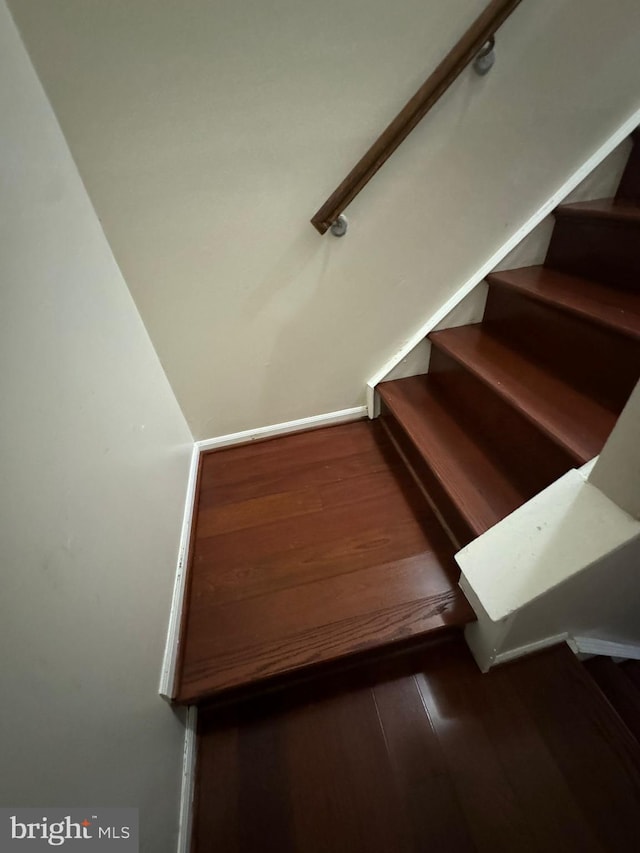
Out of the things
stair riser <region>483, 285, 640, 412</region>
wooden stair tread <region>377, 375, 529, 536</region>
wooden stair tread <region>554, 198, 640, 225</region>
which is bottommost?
wooden stair tread <region>377, 375, 529, 536</region>

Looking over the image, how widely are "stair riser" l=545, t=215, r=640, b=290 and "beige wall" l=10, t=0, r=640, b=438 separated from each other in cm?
18

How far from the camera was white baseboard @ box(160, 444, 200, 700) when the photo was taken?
0.83 metres

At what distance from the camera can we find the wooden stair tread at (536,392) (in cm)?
87

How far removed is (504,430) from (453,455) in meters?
0.18

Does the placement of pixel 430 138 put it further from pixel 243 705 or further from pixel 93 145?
pixel 243 705

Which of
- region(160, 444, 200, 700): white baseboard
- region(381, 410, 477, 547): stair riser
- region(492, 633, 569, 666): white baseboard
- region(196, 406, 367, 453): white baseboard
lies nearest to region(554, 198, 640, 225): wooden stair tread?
region(381, 410, 477, 547): stair riser

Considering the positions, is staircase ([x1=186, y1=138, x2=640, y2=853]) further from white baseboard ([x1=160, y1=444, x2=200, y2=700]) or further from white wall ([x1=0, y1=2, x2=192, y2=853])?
white wall ([x1=0, y1=2, x2=192, y2=853])

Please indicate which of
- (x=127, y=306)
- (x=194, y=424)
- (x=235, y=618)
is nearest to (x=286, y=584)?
(x=235, y=618)

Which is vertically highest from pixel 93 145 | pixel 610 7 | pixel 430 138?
pixel 610 7

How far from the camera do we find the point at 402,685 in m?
0.91

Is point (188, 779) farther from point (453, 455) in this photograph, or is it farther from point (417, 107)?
point (417, 107)

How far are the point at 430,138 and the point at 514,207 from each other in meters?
0.45

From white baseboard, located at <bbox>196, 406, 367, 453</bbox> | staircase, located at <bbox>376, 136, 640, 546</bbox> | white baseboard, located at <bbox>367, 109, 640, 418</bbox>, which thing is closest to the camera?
staircase, located at <bbox>376, 136, 640, 546</bbox>

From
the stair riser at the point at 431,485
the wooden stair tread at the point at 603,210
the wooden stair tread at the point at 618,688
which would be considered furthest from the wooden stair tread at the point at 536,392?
the wooden stair tread at the point at 618,688
